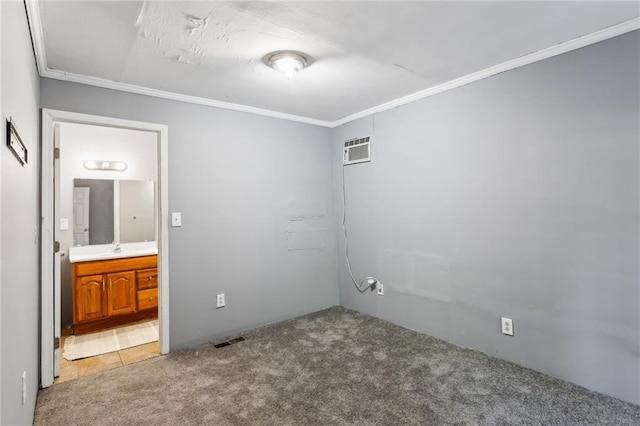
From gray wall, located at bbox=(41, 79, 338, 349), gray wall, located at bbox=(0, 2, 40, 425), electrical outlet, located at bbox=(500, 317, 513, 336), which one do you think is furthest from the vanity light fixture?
electrical outlet, located at bbox=(500, 317, 513, 336)

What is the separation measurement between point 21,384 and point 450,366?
99.2 inches

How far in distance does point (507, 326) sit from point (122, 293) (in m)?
3.62

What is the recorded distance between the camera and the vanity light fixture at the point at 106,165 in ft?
12.2

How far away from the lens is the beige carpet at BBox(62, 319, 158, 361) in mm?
2883

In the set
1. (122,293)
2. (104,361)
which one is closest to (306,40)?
(104,361)

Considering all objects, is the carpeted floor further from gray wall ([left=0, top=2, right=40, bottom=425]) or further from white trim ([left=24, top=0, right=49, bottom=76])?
white trim ([left=24, top=0, right=49, bottom=76])

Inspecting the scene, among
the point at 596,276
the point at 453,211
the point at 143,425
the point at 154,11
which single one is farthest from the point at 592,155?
the point at 143,425

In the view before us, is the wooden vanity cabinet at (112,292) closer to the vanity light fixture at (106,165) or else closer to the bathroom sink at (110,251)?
the bathroom sink at (110,251)

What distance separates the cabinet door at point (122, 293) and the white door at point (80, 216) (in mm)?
650

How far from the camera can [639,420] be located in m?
1.79

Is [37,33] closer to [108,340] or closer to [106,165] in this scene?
[106,165]

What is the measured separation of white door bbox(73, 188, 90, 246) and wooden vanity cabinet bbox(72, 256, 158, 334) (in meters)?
0.52

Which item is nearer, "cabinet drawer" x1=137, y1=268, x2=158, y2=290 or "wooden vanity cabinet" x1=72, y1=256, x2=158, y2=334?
"wooden vanity cabinet" x1=72, y1=256, x2=158, y2=334

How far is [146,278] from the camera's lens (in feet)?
11.9
